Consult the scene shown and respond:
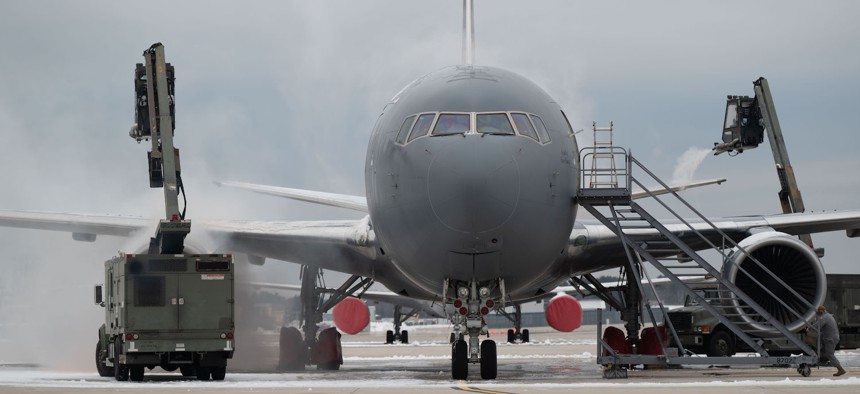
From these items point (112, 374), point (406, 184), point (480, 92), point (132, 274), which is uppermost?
point (480, 92)

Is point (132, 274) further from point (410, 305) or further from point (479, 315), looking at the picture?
point (410, 305)

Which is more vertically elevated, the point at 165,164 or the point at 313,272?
the point at 165,164

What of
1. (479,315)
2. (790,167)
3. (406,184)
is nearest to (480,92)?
(406,184)

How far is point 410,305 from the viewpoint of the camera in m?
55.8

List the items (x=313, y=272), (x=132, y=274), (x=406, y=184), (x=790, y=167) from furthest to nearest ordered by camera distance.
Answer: (x=790, y=167) → (x=313, y=272) → (x=132, y=274) → (x=406, y=184)

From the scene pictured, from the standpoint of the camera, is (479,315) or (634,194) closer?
(479,315)

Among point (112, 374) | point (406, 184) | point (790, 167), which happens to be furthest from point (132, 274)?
point (790, 167)

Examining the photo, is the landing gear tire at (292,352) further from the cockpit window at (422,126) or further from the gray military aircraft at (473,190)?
the cockpit window at (422,126)

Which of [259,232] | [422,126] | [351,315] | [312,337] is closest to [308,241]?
[259,232]

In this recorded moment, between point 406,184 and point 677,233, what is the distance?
20.8 feet

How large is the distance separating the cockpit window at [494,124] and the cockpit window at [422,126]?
63 cm

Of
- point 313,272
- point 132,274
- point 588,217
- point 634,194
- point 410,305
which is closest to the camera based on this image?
point 132,274

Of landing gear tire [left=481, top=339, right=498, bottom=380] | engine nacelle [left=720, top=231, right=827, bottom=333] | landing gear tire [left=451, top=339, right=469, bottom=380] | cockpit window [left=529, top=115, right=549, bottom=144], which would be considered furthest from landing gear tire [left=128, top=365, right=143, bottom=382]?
engine nacelle [left=720, top=231, right=827, bottom=333]

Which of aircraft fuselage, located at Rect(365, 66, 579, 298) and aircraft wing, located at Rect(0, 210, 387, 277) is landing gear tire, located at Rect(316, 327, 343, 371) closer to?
aircraft wing, located at Rect(0, 210, 387, 277)
